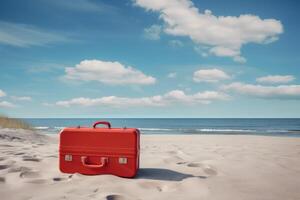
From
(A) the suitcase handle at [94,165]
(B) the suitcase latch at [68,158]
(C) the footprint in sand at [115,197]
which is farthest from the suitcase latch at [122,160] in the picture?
(C) the footprint in sand at [115,197]

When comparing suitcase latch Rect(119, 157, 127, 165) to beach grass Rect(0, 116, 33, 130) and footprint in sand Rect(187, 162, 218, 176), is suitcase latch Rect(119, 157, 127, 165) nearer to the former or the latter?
footprint in sand Rect(187, 162, 218, 176)

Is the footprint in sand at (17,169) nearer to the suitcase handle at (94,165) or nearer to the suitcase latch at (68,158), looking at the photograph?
the suitcase latch at (68,158)

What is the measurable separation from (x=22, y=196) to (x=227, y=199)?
220 cm

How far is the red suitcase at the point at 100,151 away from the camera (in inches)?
158

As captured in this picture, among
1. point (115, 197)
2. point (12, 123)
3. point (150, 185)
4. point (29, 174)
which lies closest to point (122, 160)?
point (150, 185)

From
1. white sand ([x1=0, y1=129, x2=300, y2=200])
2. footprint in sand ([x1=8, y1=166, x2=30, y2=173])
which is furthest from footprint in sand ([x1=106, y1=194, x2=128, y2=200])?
footprint in sand ([x1=8, y1=166, x2=30, y2=173])

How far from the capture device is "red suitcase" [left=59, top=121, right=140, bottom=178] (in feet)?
13.2

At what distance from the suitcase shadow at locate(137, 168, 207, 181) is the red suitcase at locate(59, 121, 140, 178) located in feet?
0.88

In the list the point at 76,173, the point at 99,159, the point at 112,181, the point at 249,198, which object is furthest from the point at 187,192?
the point at 76,173

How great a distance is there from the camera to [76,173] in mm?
4152

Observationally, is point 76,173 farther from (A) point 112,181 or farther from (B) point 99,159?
(A) point 112,181

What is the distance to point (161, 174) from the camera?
4.39 metres

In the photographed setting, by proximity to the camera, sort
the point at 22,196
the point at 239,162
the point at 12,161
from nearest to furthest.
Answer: the point at 22,196
the point at 12,161
the point at 239,162

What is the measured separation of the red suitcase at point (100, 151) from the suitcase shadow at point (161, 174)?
0.88 feet
